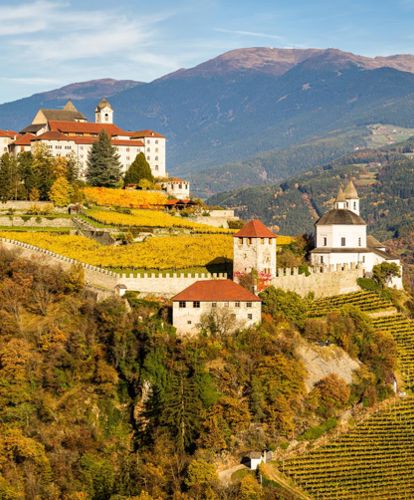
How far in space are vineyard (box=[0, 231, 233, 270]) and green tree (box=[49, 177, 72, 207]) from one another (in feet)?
38.7

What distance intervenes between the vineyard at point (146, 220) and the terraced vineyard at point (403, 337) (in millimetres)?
21109

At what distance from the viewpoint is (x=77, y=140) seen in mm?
122688

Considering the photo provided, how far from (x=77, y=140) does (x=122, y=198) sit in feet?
52.8

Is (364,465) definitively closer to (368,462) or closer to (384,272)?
(368,462)

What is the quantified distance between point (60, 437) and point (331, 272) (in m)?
26.3

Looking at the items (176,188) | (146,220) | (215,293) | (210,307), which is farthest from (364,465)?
(176,188)

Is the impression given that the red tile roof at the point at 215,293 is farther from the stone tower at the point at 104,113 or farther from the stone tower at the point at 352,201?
the stone tower at the point at 104,113

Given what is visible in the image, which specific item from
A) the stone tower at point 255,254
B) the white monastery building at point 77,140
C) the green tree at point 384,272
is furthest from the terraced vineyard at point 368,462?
the white monastery building at point 77,140

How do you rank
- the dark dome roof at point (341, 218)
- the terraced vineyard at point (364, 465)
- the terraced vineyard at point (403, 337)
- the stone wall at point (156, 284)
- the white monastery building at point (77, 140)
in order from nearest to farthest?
the terraced vineyard at point (364, 465) → the stone wall at point (156, 284) → the terraced vineyard at point (403, 337) → the dark dome roof at point (341, 218) → the white monastery building at point (77, 140)

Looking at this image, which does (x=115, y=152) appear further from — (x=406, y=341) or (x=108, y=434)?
(x=108, y=434)

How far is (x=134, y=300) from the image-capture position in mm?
71875

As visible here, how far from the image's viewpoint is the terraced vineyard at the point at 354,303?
77812 mm

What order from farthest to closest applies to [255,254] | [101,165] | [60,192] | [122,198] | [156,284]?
[101,165]
[122,198]
[60,192]
[255,254]
[156,284]

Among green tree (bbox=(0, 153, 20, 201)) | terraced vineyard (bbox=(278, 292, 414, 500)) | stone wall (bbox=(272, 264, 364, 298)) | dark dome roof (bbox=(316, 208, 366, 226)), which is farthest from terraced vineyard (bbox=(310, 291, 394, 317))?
green tree (bbox=(0, 153, 20, 201))
